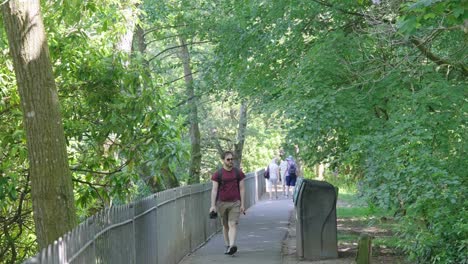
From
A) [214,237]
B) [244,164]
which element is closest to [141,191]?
[214,237]

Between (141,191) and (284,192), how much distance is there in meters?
14.4

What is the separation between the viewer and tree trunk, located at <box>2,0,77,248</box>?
24.6ft

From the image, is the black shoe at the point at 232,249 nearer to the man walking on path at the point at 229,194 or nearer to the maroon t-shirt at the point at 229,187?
the man walking on path at the point at 229,194

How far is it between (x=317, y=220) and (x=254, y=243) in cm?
328

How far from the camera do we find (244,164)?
4472 cm

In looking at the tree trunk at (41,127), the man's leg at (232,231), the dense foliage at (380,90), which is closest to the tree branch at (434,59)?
the dense foliage at (380,90)

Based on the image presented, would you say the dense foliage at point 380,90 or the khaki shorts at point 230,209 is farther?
the khaki shorts at point 230,209

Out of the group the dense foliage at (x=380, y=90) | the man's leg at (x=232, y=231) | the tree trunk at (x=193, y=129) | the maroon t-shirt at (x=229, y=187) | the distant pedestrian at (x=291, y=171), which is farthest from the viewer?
the distant pedestrian at (x=291, y=171)

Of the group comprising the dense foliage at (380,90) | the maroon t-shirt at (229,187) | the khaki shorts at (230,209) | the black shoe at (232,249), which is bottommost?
the black shoe at (232,249)

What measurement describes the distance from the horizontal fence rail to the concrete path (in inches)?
10.8

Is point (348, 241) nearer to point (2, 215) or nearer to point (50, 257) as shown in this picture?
point (2, 215)

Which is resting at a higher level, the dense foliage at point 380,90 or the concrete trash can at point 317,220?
the dense foliage at point 380,90

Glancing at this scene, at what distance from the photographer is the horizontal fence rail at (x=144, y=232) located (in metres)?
5.93

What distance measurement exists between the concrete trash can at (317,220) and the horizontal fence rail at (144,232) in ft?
6.51
